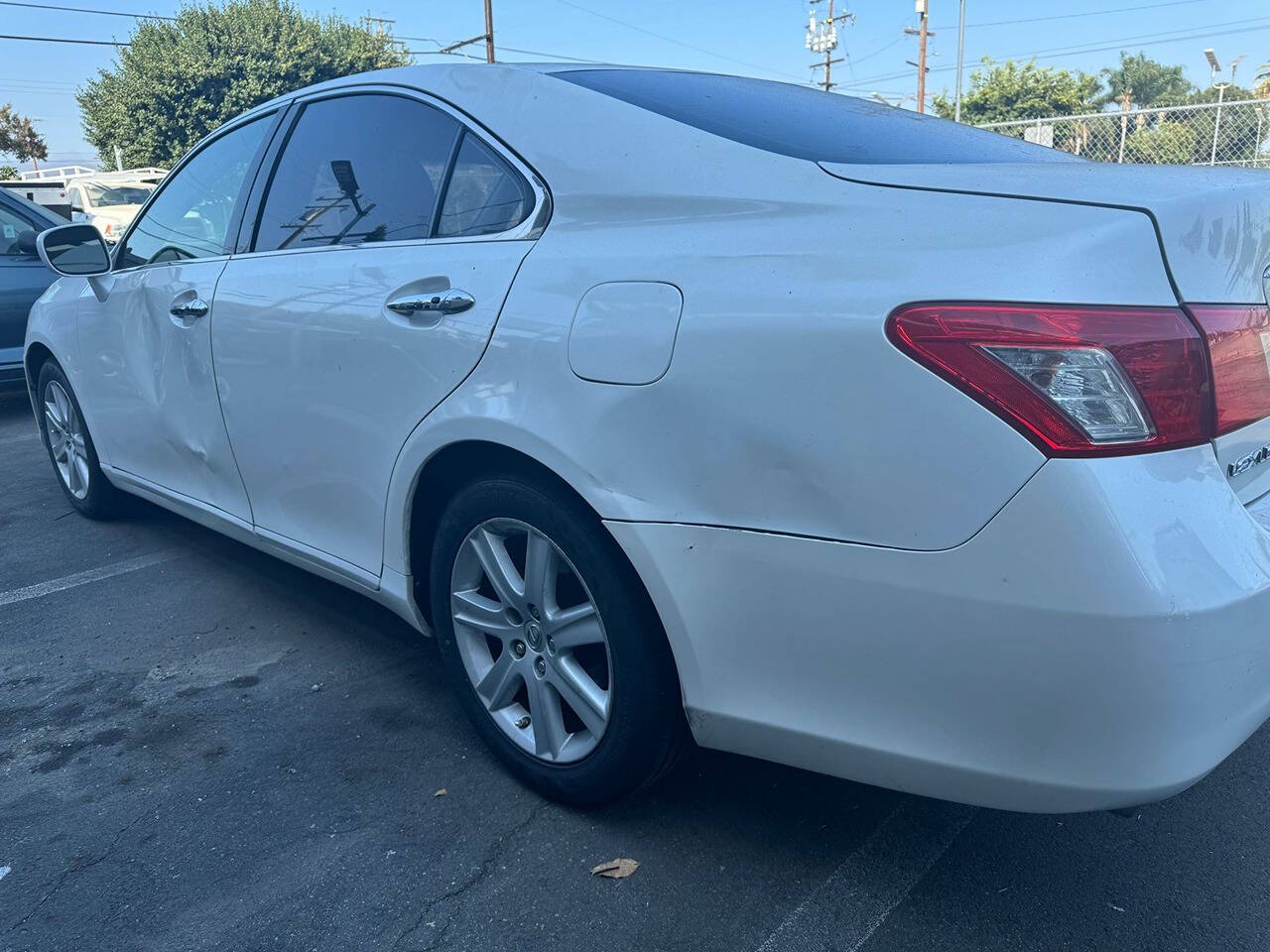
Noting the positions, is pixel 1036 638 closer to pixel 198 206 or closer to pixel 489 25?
pixel 198 206

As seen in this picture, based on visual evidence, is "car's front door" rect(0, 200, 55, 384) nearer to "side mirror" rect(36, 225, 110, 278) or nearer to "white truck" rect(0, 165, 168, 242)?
"side mirror" rect(36, 225, 110, 278)

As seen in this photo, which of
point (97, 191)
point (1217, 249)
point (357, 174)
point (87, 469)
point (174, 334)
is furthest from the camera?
point (97, 191)

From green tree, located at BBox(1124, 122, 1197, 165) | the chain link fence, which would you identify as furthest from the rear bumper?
green tree, located at BBox(1124, 122, 1197, 165)

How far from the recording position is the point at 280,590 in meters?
3.86

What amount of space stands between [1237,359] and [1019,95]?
5411 cm

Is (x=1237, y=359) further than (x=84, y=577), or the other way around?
(x=84, y=577)

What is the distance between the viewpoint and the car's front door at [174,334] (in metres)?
3.31

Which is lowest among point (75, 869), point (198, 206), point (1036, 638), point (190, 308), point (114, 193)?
point (75, 869)

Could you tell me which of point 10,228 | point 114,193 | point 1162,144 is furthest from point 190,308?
point 114,193

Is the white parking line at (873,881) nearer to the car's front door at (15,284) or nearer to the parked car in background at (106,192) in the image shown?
the car's front door at (15,284)

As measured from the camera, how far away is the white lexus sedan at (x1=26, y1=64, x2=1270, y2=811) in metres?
1.57

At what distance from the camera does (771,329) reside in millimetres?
1769

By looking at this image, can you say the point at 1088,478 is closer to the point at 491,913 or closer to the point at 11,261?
the point at 491,913

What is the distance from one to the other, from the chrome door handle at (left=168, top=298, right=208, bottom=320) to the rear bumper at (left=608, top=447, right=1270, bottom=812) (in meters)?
2.01
